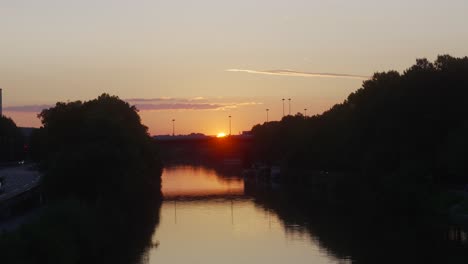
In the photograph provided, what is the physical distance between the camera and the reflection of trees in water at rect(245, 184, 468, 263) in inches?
1572

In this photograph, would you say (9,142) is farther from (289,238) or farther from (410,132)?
(289,238)

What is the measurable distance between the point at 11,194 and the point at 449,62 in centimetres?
3107

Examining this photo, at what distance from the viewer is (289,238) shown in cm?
4738

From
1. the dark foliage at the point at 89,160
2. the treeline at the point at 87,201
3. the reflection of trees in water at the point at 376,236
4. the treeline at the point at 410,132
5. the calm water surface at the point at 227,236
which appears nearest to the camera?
the treeline at the point at 87,201

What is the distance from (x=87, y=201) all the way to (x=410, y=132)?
2377 centimetres

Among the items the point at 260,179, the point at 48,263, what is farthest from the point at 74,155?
the point at 260,179

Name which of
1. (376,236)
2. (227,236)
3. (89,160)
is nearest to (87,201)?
(89,160)

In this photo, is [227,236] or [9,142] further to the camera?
[9,142]

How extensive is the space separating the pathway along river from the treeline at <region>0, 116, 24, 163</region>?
6527cm

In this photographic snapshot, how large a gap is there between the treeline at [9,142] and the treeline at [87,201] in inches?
2022

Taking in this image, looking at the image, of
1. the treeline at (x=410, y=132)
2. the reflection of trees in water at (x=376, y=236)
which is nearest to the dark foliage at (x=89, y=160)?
the reflection of trees in water at (x=376, y=236)

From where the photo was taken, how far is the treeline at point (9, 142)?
127 meters

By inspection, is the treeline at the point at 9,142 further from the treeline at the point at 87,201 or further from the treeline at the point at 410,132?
the treeline at the point at 410,132

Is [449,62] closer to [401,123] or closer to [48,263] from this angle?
[401,123]
